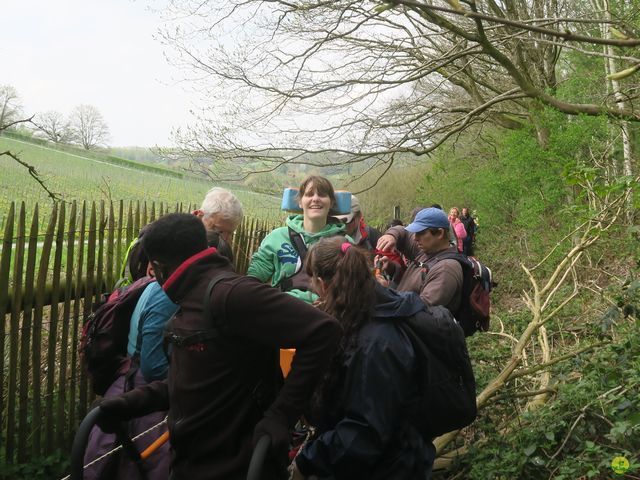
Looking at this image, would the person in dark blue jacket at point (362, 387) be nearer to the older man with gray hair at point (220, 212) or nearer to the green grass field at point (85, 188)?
the older man with gray hair at point (220, 212)

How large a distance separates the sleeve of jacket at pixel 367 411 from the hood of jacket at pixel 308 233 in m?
1.68

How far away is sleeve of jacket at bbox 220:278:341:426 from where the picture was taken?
1.93 m

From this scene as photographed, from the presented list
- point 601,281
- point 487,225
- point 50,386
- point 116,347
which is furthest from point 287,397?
point 487,225

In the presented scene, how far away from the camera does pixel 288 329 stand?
1941 millimetres

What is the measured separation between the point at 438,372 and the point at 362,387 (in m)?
0.36

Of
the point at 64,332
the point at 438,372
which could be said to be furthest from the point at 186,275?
the point at 64,332

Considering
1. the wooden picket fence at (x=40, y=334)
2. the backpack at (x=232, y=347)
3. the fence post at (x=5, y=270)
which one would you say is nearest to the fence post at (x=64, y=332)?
the wooden picket fence at (x=40, y=334)

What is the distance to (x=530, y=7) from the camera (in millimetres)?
12656

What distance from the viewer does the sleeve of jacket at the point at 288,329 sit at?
1.93 meters

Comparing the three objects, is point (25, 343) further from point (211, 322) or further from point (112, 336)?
point (211, 322)

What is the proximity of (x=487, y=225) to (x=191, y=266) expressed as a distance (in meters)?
12.6

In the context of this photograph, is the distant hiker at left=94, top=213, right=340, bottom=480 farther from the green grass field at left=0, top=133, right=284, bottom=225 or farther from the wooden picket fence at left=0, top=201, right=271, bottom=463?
the green grass field at left=0, top=133, right=284, bottom=225

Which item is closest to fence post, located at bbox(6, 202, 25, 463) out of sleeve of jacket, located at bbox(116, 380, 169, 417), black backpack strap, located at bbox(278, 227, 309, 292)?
black backpack strap, located at bbox(278, 227, 309, 292)

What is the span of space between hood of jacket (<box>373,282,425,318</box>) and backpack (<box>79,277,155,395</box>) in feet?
4.26
